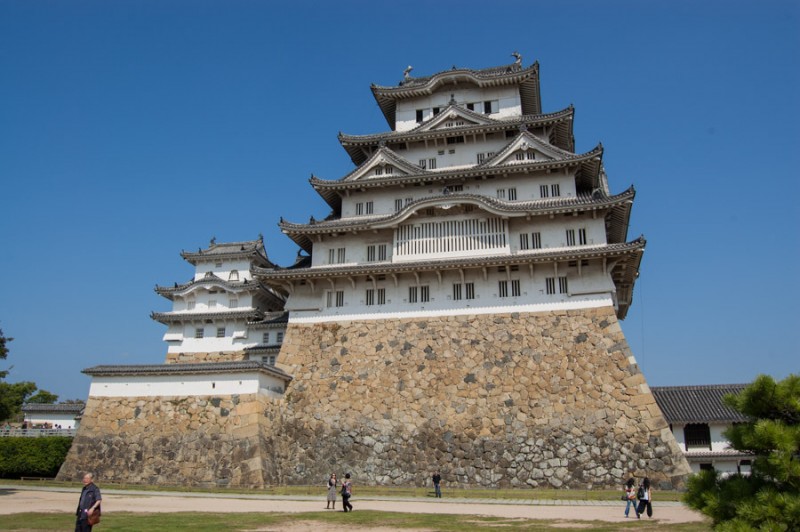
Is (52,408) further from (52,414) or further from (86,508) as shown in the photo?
(86,508)

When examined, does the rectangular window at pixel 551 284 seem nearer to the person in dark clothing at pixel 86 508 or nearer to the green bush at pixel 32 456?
the person in dark clothing at pixel 86 508

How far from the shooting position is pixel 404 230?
3578 cm

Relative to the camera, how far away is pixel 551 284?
108 feet

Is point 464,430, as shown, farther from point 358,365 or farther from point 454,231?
point 454,231

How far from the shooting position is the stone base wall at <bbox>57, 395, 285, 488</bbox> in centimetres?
2952

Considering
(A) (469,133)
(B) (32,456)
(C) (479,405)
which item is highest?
(A) (469,133)

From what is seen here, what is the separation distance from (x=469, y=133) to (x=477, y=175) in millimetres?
3929

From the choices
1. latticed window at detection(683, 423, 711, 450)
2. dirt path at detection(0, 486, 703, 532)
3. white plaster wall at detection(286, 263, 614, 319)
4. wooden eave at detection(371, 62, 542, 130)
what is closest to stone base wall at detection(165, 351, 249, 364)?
white plaster wall at detection(286, 263, 614, 319)

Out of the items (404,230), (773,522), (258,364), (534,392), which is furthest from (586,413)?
(773,522)

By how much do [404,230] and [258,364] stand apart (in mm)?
11400

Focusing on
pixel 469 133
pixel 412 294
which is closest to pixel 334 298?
pixel 412 294

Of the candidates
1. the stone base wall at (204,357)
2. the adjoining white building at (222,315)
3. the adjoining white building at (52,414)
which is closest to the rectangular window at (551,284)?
the adjoining white building at (222,315)

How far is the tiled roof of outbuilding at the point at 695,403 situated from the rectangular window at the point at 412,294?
18542mm

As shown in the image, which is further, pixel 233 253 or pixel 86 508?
pixel 233 253
